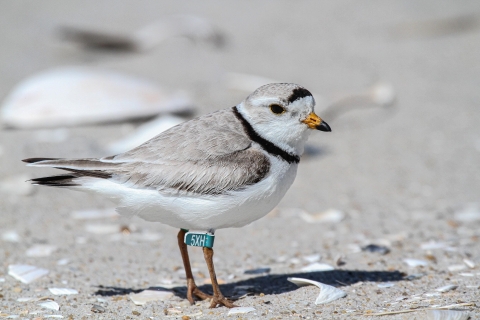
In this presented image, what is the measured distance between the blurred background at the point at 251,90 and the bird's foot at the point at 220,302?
0.66m

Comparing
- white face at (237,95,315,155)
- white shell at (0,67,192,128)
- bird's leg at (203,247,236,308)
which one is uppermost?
white shell at (0,67,192,128)

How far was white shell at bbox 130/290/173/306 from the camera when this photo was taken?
3566 millimetres

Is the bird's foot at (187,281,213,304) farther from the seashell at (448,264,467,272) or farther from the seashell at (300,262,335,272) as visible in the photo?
the seashell at (448,264,467,272)

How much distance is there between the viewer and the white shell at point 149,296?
11.7 ft

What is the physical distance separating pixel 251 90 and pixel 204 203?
15.4ft

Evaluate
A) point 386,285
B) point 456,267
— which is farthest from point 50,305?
point 456,267

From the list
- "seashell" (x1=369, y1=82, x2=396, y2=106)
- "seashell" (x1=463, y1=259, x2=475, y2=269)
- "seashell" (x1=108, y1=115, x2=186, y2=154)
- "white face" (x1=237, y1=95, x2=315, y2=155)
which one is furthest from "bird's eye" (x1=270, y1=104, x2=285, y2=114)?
"seashell" (x1=369, y1=82, x2=396, y2=106)

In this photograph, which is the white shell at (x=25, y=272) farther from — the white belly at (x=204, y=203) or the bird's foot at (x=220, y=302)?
the bird's foot at (x=220, y=302)

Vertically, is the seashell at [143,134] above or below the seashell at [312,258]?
above

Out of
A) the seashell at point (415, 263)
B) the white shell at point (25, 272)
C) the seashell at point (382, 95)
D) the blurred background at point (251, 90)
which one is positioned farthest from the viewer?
the seashell at point (382, 95)

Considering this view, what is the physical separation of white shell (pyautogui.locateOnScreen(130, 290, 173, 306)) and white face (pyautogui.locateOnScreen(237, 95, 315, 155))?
1.14 m

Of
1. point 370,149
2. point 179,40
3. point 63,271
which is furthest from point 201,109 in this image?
point 63,271

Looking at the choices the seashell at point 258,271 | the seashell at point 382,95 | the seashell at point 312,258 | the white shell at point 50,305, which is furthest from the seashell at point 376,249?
the seashell at point 382,95

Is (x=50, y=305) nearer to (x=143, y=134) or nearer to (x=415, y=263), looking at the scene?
(x=415, y=263)
